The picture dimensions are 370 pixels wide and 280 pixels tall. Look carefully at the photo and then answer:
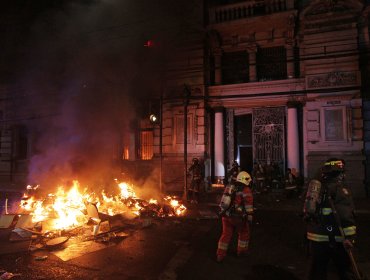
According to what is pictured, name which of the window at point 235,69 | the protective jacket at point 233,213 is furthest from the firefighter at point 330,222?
the window at point 235,69

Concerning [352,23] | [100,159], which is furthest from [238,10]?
[100,159]

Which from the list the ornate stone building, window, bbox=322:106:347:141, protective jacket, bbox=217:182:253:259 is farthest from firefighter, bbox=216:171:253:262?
window, bbox=322:106:347:141

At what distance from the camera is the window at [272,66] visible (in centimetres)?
1347

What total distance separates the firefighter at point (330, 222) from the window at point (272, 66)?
10.8 metres

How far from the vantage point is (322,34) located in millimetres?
12281

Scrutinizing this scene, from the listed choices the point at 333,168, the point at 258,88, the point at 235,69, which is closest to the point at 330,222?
the point at 333,168

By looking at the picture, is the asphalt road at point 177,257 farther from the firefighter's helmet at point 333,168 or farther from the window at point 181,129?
the window at point 181,129

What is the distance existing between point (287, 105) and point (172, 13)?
6.53 meters

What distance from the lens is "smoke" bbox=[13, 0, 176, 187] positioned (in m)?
12.5

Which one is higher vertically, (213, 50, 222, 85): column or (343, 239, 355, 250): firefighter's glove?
(213, 50, 222, 85): column

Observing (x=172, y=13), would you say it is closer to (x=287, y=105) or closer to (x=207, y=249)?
(x=287, y=105)

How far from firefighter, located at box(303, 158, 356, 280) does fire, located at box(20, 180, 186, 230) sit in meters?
5.70

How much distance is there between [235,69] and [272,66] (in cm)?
173

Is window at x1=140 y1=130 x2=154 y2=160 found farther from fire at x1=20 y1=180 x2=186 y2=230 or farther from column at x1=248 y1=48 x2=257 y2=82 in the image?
column at x1=248 y1=48 x2=257 y2=82
